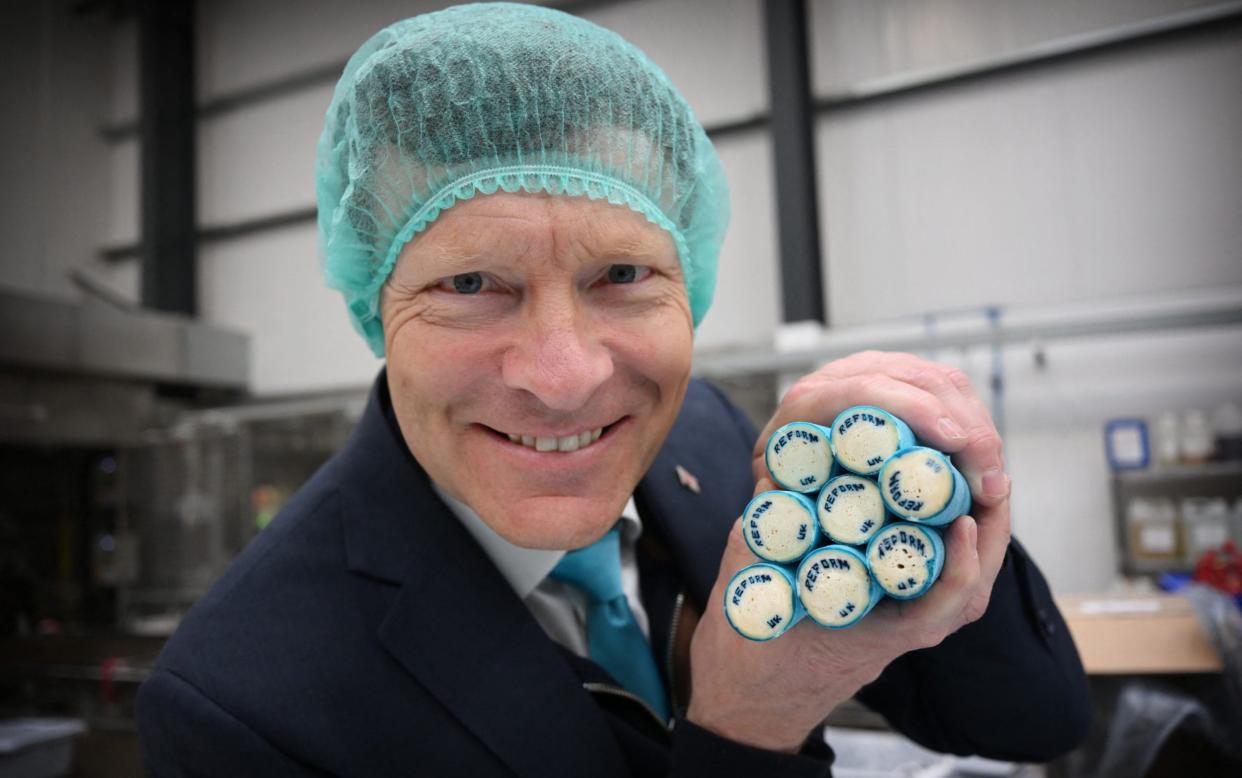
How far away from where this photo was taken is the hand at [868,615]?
0.61 metres

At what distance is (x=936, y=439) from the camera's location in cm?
62

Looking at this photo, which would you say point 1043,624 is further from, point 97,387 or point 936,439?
point 97,387

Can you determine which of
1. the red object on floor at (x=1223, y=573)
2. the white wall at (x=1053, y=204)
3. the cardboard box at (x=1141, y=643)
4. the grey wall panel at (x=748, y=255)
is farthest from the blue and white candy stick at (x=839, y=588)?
the grey wall panel at (x=748, y=255)

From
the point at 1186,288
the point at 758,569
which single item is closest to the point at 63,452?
the point at 758,569

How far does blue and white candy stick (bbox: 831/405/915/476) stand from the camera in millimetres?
601

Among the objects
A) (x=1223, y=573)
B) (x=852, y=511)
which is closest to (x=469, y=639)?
(x=852, y=511)

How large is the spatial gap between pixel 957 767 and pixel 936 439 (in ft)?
4.43

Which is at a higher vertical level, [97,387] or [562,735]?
[97,387]

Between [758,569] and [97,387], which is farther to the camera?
[97,387]

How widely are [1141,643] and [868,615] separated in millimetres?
1346

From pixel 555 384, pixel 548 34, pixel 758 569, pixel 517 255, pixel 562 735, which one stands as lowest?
pixel 562 735

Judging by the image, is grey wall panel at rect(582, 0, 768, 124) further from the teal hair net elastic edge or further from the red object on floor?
the teal hair net elastic edge

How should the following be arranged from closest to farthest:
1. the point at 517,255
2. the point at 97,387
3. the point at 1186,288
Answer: the point at 517,255 < the point at 1186,288 < the point at 97,387

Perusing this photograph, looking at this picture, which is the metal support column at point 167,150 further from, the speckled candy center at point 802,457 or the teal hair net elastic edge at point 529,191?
the speckled candy center at point 802,457
